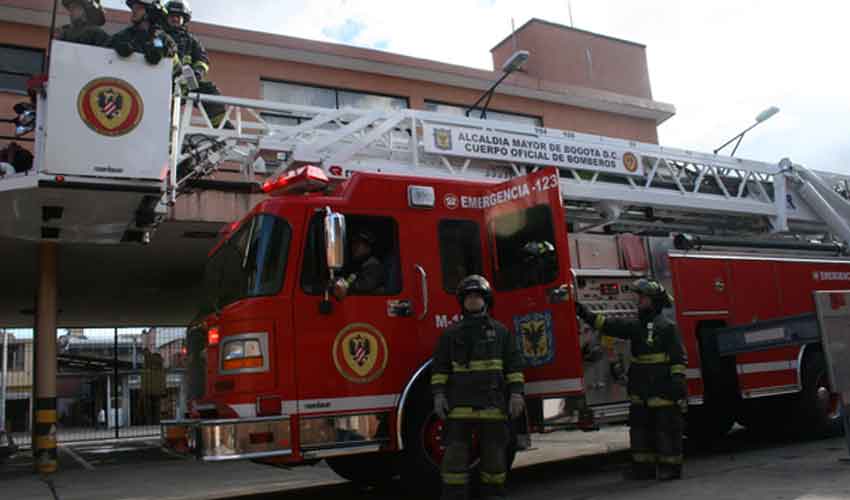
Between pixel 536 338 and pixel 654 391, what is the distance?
3.52ft

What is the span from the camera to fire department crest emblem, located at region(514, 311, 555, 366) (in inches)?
228

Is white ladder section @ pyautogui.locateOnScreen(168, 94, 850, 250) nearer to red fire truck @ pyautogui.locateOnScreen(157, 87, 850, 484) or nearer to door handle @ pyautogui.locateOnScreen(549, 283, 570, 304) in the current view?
red fire truck @ pyautogui.locateOnScreen(157, 87, 850, 484)

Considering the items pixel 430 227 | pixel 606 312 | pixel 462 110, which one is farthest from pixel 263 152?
pixel 462 110

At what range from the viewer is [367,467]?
658cm

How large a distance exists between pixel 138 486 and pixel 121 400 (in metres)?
23.6

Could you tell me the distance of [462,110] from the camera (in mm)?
16578

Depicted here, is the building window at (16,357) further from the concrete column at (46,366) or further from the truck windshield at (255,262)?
the truck windshield at (255,262)

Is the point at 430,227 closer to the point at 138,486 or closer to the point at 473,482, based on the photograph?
the point at 473,482

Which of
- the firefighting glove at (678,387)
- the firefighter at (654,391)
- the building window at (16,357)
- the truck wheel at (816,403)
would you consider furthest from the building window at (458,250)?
the building window at (16,357)

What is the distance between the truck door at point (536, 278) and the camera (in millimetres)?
5684

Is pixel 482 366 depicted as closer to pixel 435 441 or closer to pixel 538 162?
pixel 435 441

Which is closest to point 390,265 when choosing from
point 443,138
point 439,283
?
point 439,283

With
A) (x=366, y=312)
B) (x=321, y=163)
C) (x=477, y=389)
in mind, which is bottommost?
(x=477, y=389)

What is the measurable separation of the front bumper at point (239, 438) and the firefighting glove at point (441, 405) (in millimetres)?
996
